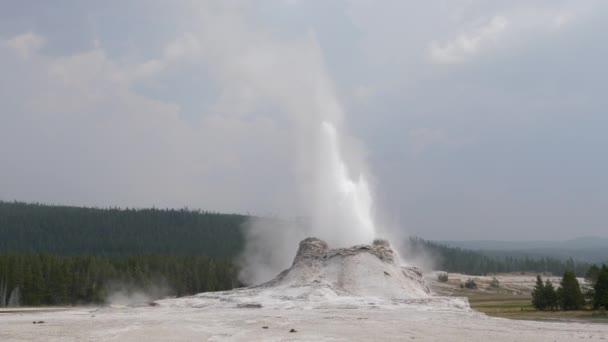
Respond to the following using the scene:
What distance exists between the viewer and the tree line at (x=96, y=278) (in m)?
57.1

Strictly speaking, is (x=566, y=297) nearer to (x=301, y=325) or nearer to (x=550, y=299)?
(x=550, y=299)

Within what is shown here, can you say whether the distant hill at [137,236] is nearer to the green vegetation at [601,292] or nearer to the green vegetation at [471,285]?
the green vegetation at [471,285]

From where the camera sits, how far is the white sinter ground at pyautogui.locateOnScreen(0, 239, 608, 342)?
71.8ft

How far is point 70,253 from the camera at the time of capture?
136250 mm

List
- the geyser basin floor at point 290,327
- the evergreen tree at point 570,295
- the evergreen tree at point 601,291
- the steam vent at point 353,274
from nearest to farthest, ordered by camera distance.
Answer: the geyser basin floor at point 290,327, the steam vent at point 353,274, the evergreen tree at point 601,291, the evergreen tree at point 570,295

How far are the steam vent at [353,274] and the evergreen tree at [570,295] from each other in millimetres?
11048

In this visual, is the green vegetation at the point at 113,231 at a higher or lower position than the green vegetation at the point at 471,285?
higher

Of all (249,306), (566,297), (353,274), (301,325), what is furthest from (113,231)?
(301,325)

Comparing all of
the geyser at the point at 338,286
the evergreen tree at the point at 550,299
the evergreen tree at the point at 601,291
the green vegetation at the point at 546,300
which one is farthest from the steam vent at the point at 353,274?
the evergreen tree at the point at 601,291

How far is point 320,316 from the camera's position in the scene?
91.3 feet

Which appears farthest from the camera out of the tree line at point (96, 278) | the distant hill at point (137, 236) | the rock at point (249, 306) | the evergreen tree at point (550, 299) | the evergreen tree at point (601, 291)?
the distant hill at point (137, 236)

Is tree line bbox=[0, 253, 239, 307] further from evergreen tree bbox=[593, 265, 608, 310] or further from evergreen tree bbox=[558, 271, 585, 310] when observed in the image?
evergreen tree bbox=[593, 265, 608, 310]

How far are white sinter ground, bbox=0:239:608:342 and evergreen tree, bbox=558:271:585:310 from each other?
11.1 metres

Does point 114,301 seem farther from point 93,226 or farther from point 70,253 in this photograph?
point 93,226
